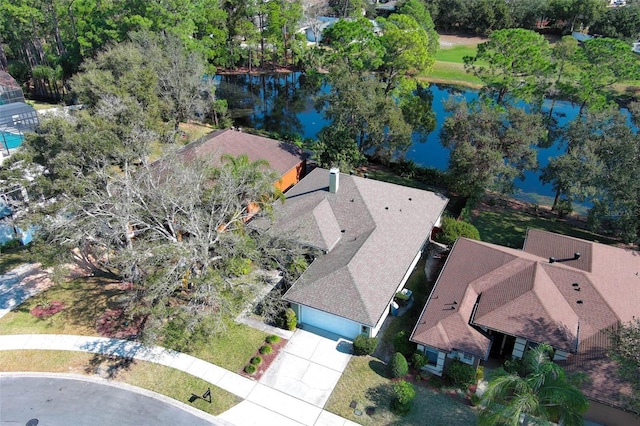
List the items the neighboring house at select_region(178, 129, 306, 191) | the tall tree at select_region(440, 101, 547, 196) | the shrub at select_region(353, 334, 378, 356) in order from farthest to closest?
1. the neighboring house at select_region(178, 129, 306, 191)
2. the tall tree at select_region(440, 101, 547, 196)
3. the shrub at select_region(353, 334, 378, 356)

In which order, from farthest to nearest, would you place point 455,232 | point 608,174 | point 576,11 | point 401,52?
point 576,11
point 401,52
point 455,232
point 608,174

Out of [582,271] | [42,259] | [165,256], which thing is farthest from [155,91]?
[582,271]

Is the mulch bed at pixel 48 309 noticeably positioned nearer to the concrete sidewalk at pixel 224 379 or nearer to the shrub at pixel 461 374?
the concrete sidewalk at pixel 224 379

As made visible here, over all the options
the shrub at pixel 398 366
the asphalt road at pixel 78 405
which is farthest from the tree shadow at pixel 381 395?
the asphalt road at pixel 78 405

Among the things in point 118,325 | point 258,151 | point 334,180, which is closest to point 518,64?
point 334,180

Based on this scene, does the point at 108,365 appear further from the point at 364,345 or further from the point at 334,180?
the point at 334,180

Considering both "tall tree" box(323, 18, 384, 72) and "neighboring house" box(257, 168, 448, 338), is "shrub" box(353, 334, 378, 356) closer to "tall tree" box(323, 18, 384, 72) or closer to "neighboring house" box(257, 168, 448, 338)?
"neighboring house" box(257, 168, 448, 338)

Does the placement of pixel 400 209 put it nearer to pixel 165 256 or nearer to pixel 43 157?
pixel 165 256

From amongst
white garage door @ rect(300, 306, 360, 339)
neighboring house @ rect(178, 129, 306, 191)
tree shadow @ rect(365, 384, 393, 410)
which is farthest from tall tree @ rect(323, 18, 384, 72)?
tree shadow @ rect(365, 384, 393, 410)
